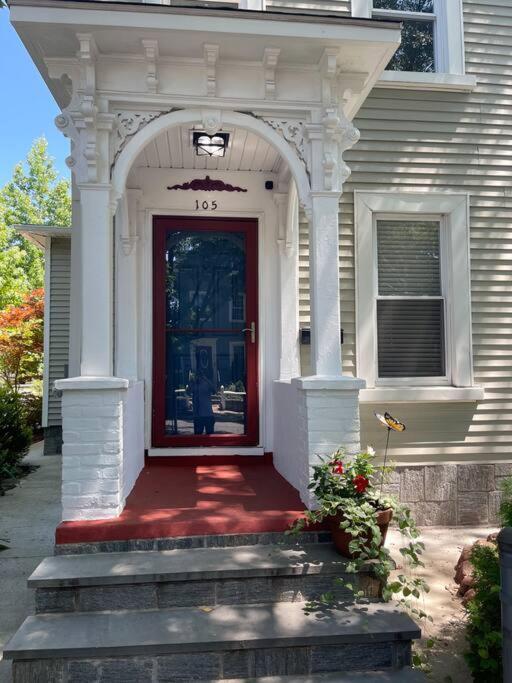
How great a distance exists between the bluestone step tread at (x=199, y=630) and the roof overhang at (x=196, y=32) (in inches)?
122

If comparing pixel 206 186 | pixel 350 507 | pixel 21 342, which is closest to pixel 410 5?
pixel 206 186

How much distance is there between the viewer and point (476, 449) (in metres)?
5.00

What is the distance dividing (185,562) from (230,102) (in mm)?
2707

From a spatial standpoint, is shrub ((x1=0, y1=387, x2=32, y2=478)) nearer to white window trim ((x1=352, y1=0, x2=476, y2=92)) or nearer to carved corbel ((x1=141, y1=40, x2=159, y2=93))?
carved corbel ((x1=141, y1=40, x2=159, y2=93))

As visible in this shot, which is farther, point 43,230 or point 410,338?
point 43,230

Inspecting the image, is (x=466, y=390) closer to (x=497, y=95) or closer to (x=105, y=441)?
(x=497, y=95)

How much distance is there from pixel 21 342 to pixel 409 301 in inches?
397

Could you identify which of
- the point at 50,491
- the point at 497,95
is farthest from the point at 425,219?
the point at 50,491

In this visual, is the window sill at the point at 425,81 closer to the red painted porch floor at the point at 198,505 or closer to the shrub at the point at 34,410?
the red painted porch floor at the point at 198,505

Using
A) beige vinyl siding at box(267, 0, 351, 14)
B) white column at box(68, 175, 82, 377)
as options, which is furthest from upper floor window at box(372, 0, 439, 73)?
white column at box(68, 175, 82, 377)

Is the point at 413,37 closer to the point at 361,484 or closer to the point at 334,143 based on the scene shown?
the point at 334,143

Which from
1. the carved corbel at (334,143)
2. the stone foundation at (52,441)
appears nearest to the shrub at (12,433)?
the stone foundation at (52,441)

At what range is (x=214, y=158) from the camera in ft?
14.8

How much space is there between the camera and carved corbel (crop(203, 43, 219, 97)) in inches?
126
